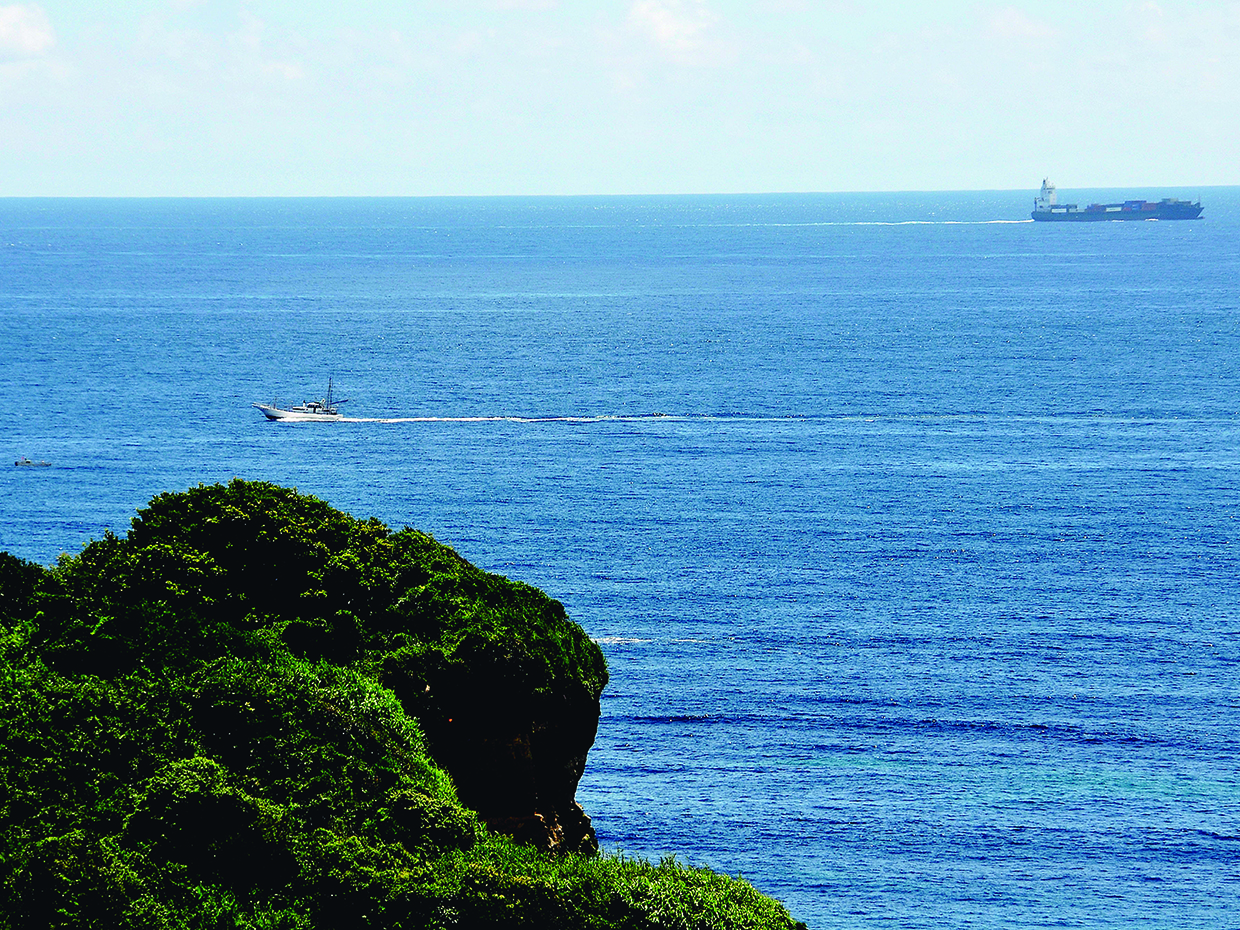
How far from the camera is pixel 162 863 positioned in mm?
22828

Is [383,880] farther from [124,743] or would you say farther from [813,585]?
[813,585]

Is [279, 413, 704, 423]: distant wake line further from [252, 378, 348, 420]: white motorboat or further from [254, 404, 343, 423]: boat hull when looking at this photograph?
[252, 378, 348, 420]: white motorboat

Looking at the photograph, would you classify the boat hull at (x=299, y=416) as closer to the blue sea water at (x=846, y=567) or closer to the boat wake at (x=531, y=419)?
the boat wake at (x=531, y=419)

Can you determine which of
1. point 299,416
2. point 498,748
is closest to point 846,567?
point 498,748

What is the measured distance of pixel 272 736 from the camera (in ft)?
83.7

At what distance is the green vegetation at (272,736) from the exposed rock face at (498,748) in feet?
0.26

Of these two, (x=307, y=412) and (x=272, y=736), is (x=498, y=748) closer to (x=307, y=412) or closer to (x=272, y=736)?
(x=272, y=736)

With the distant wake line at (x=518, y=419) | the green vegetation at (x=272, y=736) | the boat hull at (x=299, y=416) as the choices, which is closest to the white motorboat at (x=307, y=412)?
the boat hull at (x=299, y=416)

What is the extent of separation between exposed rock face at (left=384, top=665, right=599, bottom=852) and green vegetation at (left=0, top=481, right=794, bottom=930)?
81mm

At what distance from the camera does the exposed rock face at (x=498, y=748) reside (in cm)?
2959

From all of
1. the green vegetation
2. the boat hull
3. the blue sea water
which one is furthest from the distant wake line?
the green vegetation

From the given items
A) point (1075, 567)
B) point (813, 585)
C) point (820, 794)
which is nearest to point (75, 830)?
point (820, 794)

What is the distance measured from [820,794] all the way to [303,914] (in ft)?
156

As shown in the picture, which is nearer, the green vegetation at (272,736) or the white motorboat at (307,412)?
the green vegetation at (272,736)
